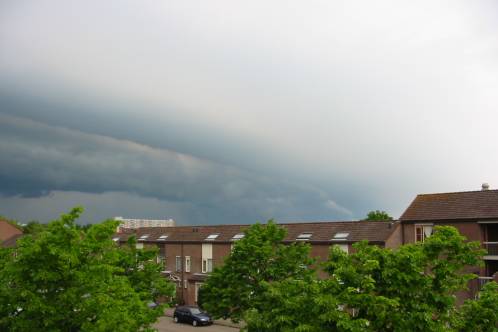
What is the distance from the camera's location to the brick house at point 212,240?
40.2 m

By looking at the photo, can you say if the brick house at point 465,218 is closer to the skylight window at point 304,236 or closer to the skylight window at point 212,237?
the skylight window at point 304,236

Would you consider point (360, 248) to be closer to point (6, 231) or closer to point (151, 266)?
point (151, 266)

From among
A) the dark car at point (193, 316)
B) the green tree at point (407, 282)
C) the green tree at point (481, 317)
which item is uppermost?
the green tree at point (407, 282)

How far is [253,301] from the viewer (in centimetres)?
2714

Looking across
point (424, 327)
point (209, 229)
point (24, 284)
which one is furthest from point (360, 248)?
point (209, 229)

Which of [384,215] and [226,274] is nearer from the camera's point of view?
[226,274]

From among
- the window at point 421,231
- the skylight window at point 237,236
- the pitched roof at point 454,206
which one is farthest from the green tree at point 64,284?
the skylight window at point 237,236

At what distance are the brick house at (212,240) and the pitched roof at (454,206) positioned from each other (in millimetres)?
2066

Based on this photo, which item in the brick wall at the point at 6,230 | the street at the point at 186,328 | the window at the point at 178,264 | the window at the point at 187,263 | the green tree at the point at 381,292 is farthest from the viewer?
the brick wall at the point at 6,230

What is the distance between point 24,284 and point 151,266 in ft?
34.3

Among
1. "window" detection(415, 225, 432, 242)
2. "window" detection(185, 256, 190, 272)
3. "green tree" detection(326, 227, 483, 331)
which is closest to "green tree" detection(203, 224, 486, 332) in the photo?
"green tree" detection(326, 227, 483, 331)

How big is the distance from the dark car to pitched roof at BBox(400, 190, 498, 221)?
18.4m

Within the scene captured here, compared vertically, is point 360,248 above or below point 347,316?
above

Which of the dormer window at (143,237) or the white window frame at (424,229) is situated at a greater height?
the white window frame at (424,229)
